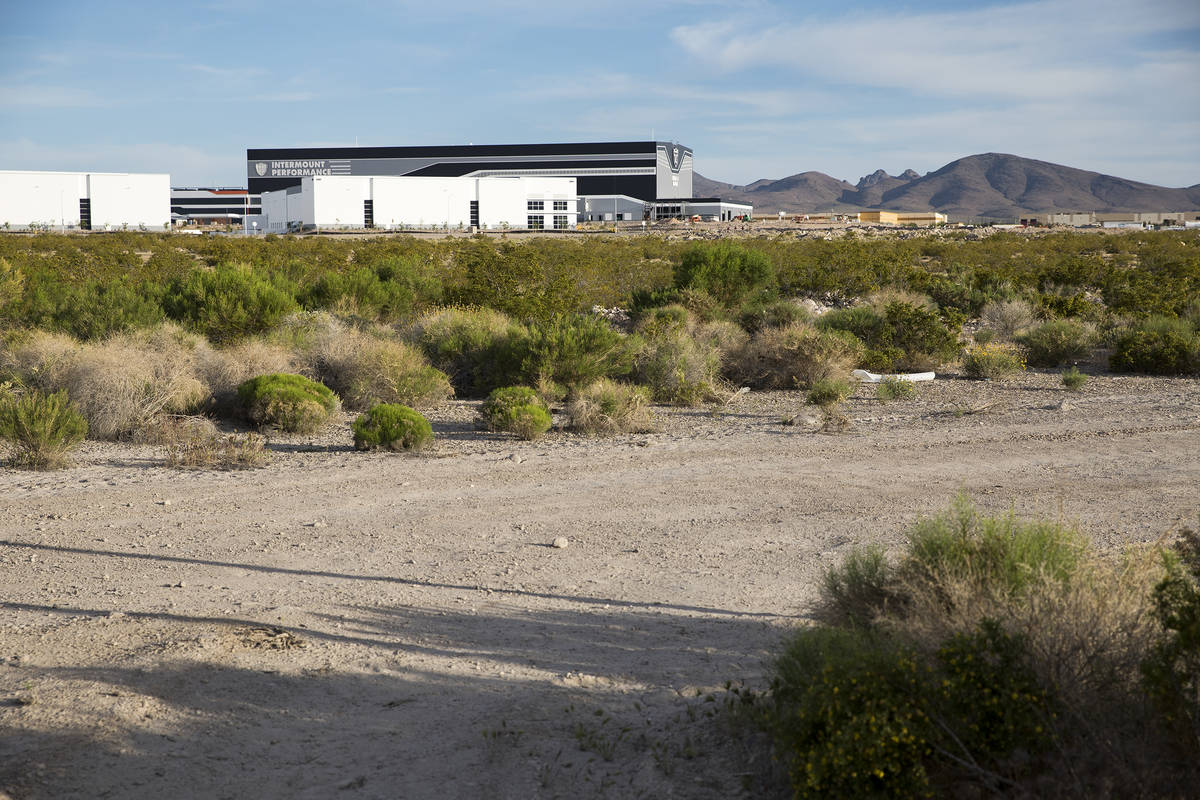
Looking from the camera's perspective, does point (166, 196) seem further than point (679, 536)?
Yes

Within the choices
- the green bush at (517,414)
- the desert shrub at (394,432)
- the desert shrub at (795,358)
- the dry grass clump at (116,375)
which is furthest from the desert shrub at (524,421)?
the desert shrub at (795,358)

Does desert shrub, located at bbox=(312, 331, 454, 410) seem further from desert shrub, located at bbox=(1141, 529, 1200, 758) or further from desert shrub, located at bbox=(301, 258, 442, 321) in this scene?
desert shrub, located at bbox=(1141, 529, 1200, 758)

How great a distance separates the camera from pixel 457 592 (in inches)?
248

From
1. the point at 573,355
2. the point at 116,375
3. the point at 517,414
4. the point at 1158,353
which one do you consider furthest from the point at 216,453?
the point at 1158,353

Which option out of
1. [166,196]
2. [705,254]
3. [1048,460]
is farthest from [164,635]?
[166,196]

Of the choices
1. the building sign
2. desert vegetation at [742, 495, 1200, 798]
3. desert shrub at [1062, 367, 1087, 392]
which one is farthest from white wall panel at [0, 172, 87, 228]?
desert vegetation at [742, 495, 1200, 798]

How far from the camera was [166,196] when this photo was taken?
75750 mm

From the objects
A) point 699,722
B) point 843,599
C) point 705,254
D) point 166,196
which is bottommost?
point 699,722

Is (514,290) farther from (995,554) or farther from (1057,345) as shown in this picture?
(995,554)

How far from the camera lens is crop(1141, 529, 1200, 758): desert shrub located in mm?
3262

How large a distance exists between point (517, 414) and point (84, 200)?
7110cm

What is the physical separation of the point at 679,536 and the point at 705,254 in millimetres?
15141

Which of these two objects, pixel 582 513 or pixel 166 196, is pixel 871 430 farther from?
pixel 166 196

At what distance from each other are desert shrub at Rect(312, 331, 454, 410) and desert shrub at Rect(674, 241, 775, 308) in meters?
8.57
